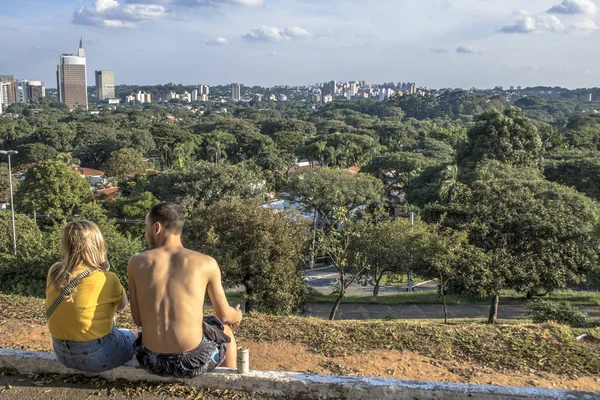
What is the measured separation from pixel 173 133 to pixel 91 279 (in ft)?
187

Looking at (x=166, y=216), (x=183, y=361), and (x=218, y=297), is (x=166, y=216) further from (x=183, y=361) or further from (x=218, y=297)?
(x=183, y=361)

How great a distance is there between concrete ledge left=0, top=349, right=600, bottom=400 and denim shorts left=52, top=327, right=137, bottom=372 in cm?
11

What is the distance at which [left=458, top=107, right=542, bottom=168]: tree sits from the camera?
2728cm

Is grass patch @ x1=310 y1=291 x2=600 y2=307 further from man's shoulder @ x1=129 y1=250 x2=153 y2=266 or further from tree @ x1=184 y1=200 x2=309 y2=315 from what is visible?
man's shoulder @ x1=129 y1=250 x2=153 y2=266

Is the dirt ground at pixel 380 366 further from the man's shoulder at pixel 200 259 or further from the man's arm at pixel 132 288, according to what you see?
the man's shoulder at pixel 200 259

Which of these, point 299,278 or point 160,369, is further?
point 299,278

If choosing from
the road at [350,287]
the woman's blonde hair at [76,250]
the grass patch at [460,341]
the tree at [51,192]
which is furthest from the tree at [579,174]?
the woman's blonde hair at [76,250]

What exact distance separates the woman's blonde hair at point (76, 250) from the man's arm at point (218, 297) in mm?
743

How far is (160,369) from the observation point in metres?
3.69

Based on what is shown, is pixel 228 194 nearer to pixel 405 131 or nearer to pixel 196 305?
pixel 196 305

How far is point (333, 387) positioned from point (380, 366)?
4.30 feet

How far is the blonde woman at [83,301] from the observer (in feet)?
11.7

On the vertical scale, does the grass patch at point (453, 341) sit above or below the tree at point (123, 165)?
above

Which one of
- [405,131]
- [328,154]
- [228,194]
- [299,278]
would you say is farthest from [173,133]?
[299,278]
